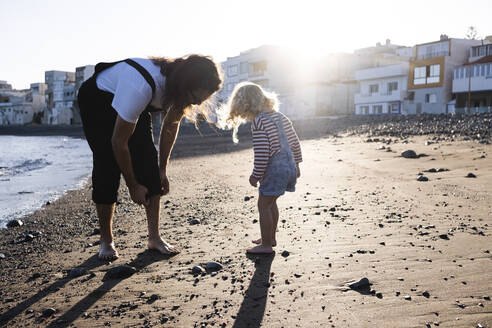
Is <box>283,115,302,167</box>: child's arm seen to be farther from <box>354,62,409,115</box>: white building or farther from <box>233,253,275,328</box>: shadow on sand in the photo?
<box>354,62,409,115</box>: white building

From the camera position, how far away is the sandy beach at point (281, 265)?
2.32m

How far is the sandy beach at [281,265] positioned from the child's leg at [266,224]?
14 centimetres

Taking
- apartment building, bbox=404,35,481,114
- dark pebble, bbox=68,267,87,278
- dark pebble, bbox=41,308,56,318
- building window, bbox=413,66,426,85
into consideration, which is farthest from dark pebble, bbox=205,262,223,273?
building window, bbox=413,66,426,85

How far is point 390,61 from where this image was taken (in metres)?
46.4

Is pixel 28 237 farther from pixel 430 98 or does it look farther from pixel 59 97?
pixel 59 97

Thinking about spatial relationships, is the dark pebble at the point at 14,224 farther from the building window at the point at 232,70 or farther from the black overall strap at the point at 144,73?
the building window at the point at 232,70

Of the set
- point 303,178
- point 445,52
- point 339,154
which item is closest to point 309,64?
point 445,52

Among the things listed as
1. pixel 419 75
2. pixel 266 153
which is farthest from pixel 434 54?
pixel 266 153

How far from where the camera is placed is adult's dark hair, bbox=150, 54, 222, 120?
2.81 m

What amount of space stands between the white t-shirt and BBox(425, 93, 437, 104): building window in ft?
125

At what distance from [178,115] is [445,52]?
40.2 metres

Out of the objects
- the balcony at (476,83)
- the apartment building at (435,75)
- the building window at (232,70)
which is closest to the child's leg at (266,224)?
the balcony at (476,83)

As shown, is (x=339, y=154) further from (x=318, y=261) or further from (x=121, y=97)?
(x=121, y=97)

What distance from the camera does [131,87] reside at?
105 inches
